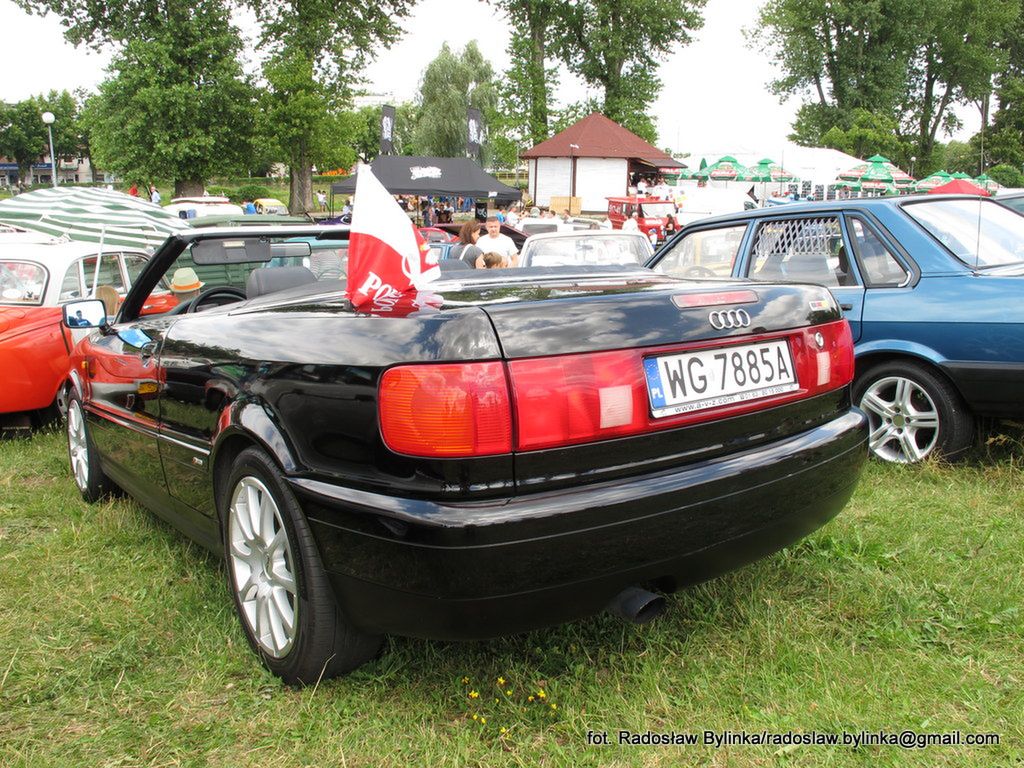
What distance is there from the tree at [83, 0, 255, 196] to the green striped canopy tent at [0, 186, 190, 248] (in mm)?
21430

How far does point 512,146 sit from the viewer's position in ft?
147

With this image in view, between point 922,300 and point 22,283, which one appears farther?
point 22,283

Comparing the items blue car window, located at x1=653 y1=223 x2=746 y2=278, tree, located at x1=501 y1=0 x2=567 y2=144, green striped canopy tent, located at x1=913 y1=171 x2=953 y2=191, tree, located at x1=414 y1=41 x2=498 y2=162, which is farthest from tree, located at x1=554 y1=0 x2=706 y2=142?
blue car window, located at x1=653 y1=223 x2=746 y2=278

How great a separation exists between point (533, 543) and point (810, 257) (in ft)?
11.7

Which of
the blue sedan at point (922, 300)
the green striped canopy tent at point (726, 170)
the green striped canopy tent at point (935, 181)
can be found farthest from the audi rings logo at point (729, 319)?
the green striped canopy tent at point (935, 181)

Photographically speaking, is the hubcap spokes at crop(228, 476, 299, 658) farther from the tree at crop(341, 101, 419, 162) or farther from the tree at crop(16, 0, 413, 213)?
the tree at crop(341, 101, 419, 162)

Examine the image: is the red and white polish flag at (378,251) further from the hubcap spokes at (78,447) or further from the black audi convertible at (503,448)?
the hubcap spokes at (78,447)

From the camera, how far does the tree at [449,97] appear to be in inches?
2104

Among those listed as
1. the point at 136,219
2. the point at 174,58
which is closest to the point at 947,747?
the point at 136,219

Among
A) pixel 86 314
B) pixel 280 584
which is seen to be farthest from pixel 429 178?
pixel 280 584

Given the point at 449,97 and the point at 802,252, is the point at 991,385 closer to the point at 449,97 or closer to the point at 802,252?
the point at 802,252

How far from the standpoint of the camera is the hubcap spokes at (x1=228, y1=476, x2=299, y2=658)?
239 cm

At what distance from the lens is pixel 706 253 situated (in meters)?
5.54

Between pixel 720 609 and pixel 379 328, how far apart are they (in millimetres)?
1580
